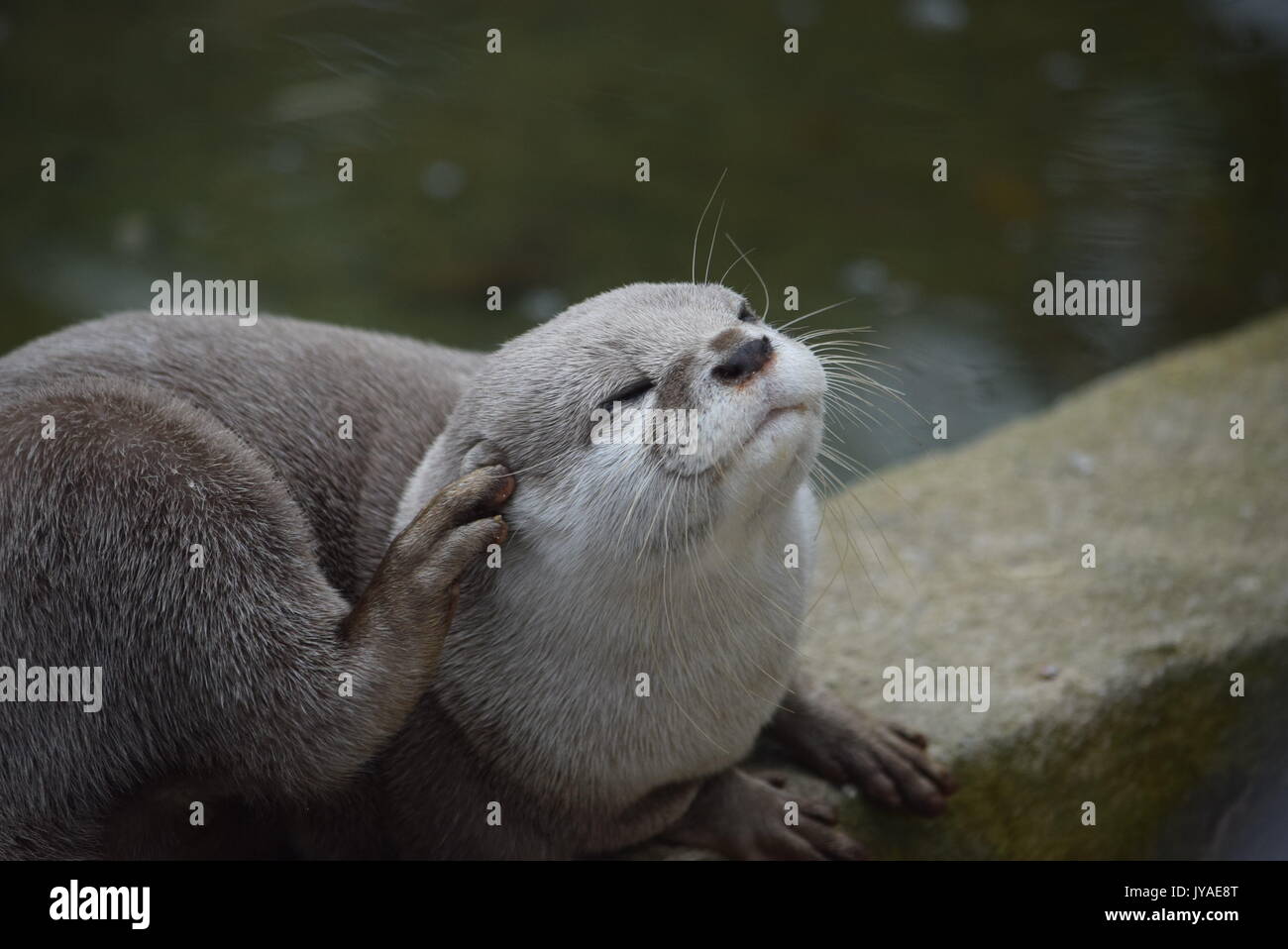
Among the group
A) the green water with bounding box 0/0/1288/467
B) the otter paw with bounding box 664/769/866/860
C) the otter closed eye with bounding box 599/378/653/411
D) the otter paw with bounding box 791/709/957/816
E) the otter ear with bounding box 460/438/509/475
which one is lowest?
the otter paw with bounding box 664/769/866/860

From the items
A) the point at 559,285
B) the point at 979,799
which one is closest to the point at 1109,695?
the point at 979,799

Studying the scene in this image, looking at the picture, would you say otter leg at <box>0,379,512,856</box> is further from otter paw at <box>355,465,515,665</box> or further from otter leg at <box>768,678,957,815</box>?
otter leg at <box>768,678,957,815</box>

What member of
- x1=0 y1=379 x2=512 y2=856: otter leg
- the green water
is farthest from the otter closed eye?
the green water

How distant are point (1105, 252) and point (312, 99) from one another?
14.2 ft

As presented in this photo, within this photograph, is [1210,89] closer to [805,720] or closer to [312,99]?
[312,99]

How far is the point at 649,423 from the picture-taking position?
252cm

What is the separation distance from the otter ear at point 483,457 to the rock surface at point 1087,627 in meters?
0.82

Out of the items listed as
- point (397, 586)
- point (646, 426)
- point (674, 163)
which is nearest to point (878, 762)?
point (646, 426)

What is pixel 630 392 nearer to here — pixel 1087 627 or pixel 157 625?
pixel 157 625

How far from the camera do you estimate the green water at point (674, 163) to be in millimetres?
6590

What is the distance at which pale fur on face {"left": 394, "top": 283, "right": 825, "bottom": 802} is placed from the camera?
98.9 inches

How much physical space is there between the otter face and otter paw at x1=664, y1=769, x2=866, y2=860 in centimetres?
79
